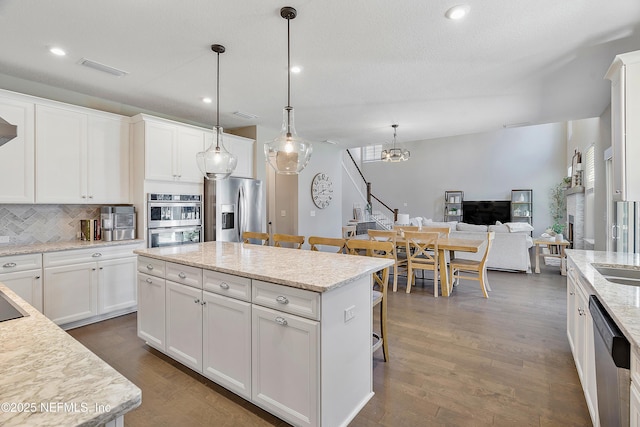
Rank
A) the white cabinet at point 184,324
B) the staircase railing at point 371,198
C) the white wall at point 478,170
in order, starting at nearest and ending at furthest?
the white cabinet at point 184,324 → the white wall at point 478,170 → the staircase railing at point 371,198

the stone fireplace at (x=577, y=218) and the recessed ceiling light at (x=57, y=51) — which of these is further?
the stone fireplace at (x=577, y=218)

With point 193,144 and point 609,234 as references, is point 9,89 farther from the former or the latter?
point 609,234

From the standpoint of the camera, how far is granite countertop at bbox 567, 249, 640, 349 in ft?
4.00

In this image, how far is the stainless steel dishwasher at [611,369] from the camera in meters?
1.20

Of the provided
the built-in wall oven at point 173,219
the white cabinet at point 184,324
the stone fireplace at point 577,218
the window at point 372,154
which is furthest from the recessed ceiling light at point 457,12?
the window at point 372,154

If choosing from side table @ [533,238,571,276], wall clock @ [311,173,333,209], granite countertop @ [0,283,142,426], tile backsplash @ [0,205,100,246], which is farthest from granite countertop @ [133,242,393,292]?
side table @ [533,238,571,276]

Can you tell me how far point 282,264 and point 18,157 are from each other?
3.04 meters

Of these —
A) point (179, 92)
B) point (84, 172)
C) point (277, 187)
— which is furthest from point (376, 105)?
point (84, 172)

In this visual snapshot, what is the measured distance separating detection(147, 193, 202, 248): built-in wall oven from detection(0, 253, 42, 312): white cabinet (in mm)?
1107

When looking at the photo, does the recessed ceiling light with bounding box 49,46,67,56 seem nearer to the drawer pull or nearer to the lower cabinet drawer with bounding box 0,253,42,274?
the lower cabinet drawer with bounding box 0,253,42,274

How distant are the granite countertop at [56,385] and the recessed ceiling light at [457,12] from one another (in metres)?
2.67

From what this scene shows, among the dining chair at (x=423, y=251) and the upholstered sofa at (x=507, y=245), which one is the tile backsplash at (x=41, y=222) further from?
the upholstered sofa at (x=507, y=245)

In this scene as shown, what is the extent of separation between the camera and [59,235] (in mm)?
3814

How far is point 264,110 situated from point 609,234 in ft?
15.6
